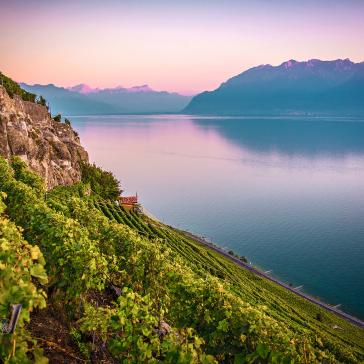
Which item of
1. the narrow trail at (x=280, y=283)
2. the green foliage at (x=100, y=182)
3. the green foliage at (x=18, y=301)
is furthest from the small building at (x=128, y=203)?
the green foliage at (x=18, y=301)

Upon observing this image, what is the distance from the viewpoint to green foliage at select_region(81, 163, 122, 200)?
3238 inches

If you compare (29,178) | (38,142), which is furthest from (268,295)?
(38,142)

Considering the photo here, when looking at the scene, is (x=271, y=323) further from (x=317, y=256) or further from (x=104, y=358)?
(x=317, y=256)

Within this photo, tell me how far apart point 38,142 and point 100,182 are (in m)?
30.4

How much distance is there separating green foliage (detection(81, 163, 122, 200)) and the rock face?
13.5 ft

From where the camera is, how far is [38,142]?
57031 millimetres

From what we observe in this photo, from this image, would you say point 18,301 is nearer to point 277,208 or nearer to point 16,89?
point 16,89

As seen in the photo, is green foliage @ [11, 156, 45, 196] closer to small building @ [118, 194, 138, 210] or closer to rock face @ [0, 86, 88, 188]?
rock face @ [0, 86, 88, 188]

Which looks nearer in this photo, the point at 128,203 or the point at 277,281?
the point at 277,281

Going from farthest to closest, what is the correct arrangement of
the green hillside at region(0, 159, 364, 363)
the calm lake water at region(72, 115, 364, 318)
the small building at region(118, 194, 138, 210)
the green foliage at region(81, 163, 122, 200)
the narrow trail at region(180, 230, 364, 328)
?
1. the green foliage at region(81, 163, 122, 200)
2. the small building at region(118, 194, 138, 210)
3. the calm lake water at region(72, 115, 364, 318)
4. the narrow trail at region(180, 230, 364, 328)
5. the green hillside at region(0, 159, 364, 363)

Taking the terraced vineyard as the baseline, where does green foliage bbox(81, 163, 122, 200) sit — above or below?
above

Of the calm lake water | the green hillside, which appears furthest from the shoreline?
the green hillside

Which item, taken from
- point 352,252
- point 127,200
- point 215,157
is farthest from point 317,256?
point 215,157

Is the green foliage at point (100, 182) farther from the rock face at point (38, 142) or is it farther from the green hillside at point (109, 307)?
the green hillside at point (109, 307)
